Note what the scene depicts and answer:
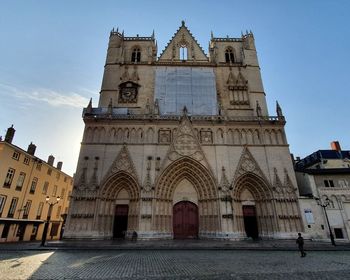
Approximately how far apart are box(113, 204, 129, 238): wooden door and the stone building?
17.1 meters

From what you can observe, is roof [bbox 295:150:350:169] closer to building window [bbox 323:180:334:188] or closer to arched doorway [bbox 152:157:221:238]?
building window [bbox 323:180:334:188]

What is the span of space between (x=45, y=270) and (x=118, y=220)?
1273 cm

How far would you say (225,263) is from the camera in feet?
30.4

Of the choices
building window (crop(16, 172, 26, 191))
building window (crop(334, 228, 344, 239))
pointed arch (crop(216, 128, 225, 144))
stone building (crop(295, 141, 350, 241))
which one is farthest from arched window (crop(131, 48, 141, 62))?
building window (crop(334, 228, 344, 239))

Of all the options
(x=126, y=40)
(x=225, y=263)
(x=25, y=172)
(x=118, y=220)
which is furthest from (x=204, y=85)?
(x=25, y=172)

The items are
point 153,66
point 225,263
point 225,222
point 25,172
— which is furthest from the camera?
point 153,66

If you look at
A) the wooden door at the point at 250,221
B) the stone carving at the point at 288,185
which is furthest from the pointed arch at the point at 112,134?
the stone carving at the point at 288,185

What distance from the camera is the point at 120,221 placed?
2020 cm

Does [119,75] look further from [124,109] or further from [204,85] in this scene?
[204,85]

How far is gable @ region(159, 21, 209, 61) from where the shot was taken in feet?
93.5

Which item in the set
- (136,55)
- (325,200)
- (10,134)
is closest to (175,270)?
(325,200)

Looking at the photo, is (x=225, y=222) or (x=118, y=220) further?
(x=118, y=220)

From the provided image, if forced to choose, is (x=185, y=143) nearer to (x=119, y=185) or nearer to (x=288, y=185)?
(x=119, y=185)

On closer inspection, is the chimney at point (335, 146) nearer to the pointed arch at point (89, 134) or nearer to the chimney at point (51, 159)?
the pointed arch at point (89, 134)
